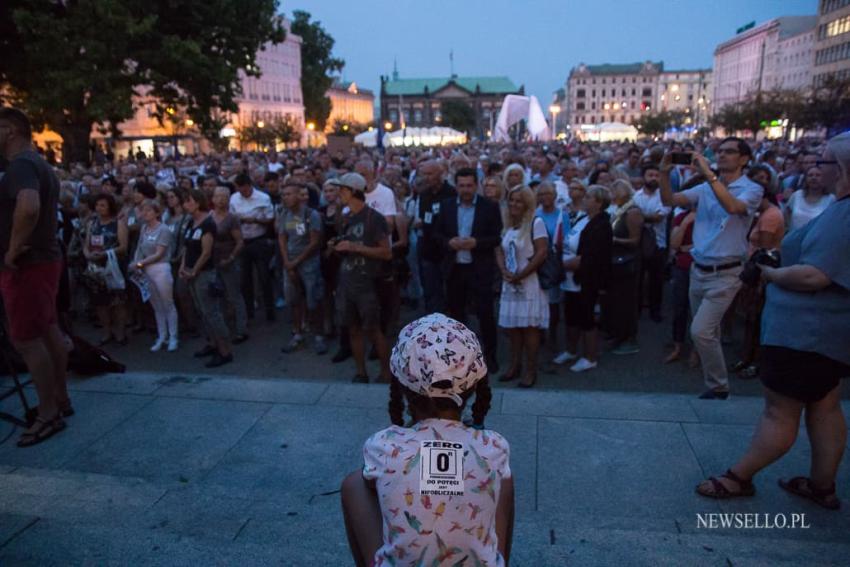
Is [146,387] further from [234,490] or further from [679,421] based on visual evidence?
[679,421]

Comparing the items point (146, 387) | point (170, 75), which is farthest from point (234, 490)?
point (170, 75)

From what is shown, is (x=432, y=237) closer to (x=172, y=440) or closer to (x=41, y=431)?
(x=172, y=440)

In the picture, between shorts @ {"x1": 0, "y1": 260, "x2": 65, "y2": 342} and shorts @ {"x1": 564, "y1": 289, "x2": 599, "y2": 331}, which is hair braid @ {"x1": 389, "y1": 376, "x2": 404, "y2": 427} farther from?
shorts @ {"x1": 564, "y1": 289, "x2": 599, "y2": 331}

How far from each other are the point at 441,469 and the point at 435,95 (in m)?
149

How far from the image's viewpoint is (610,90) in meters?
173

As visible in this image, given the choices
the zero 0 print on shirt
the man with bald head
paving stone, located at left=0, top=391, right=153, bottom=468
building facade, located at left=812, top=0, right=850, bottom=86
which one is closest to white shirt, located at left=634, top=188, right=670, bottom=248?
the man with bald head

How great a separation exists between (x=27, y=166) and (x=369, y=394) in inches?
109

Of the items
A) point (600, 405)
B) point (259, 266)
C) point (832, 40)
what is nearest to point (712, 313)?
point (600, 405)

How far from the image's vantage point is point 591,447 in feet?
13.1

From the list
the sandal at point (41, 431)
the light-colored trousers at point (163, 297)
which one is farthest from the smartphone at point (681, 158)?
the light-colored trousers at point (163, 297)

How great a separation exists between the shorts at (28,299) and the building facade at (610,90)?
17830 cm

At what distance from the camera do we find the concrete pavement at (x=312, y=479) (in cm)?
289

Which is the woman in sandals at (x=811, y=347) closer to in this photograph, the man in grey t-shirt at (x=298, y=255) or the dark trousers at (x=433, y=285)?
the dark trousers at (x=433, y=285)

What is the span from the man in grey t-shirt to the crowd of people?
24 mm
